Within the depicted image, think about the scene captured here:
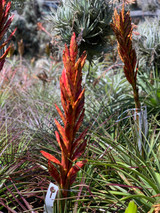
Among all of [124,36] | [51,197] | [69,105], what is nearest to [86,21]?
[124,36]

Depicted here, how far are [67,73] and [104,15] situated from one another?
1892mm

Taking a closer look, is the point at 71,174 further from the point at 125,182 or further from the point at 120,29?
the point at 120,29

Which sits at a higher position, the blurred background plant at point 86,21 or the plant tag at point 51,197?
the blurred background plant at point 86,21

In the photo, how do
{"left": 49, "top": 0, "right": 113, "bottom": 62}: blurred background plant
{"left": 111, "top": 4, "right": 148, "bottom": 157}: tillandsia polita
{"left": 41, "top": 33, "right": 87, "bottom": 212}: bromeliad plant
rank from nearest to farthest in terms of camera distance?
{"left": 41, "top": 33, "right": 87, "bottom": 212}: bromeliad plant < {"left": 111, "top": 4, "right": 148, "bottom": 157}: tillandsia polita < {"left": 49, "top": 0, "right": 113, "bottom": 62}: blurred background plant

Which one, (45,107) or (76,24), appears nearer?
(76,24)

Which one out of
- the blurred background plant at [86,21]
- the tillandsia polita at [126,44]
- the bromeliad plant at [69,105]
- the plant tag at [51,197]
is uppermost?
the blurred background plant at [86,21]

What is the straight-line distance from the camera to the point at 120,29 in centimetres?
175

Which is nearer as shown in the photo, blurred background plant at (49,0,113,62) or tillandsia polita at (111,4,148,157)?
tillandsia polita at (111,4,148,157)

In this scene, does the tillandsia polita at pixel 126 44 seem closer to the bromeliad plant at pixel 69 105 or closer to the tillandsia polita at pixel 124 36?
the tillandsia polita at pixel 124 36

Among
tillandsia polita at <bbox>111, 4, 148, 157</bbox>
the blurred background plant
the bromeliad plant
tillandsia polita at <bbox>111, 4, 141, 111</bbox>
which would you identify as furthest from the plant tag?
the blurred background plant

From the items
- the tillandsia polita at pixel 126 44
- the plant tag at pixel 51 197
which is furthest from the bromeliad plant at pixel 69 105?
the tillandsia polita at pixel 126 44

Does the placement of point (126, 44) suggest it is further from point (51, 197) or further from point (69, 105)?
point (51, 197)

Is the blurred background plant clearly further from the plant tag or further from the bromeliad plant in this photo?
the plant tag

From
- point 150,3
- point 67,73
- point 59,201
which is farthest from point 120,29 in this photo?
point 150,3
